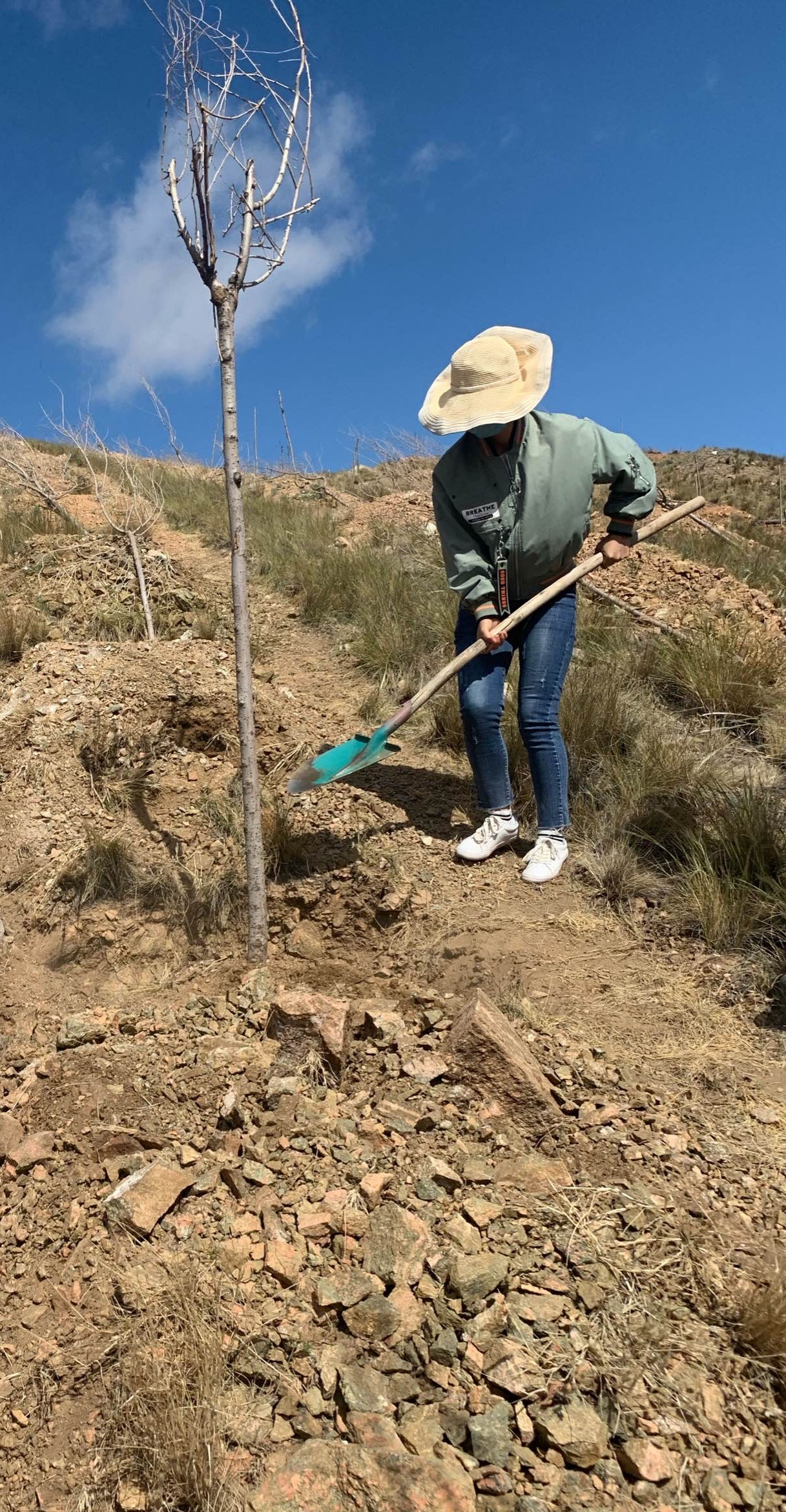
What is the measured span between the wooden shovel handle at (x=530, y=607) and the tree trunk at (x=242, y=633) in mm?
748

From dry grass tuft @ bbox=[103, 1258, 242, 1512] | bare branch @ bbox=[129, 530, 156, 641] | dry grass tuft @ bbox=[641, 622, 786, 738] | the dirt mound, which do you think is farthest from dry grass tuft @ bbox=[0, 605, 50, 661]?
dry grass tuft @ bbox=[103, 1258, 242, 1512]

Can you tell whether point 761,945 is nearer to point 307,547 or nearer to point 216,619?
point 216,619

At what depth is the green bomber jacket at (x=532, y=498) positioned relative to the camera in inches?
116

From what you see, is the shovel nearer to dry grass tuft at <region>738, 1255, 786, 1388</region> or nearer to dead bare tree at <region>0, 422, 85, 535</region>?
dry grass tuft at <region>738, 1255, 786, 1388</region>

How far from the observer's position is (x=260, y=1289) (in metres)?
1.59

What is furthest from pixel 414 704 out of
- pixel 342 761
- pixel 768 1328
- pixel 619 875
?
pixel 768 1328

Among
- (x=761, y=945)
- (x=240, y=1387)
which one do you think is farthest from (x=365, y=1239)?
(x=761, y=945)

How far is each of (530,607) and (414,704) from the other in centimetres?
58

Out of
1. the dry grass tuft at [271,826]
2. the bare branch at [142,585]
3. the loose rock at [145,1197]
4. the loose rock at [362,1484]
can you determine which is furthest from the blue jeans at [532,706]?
the bare branch at [142,585]

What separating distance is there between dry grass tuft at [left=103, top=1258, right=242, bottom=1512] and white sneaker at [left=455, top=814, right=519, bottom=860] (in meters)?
1.91

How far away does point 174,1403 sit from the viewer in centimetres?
134

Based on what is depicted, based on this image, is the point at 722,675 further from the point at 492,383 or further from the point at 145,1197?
the point at 145,1197

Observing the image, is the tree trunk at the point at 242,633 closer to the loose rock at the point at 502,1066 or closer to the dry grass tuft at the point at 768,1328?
the loose rock at the point at 502,1066

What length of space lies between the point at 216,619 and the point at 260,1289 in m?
4.46
